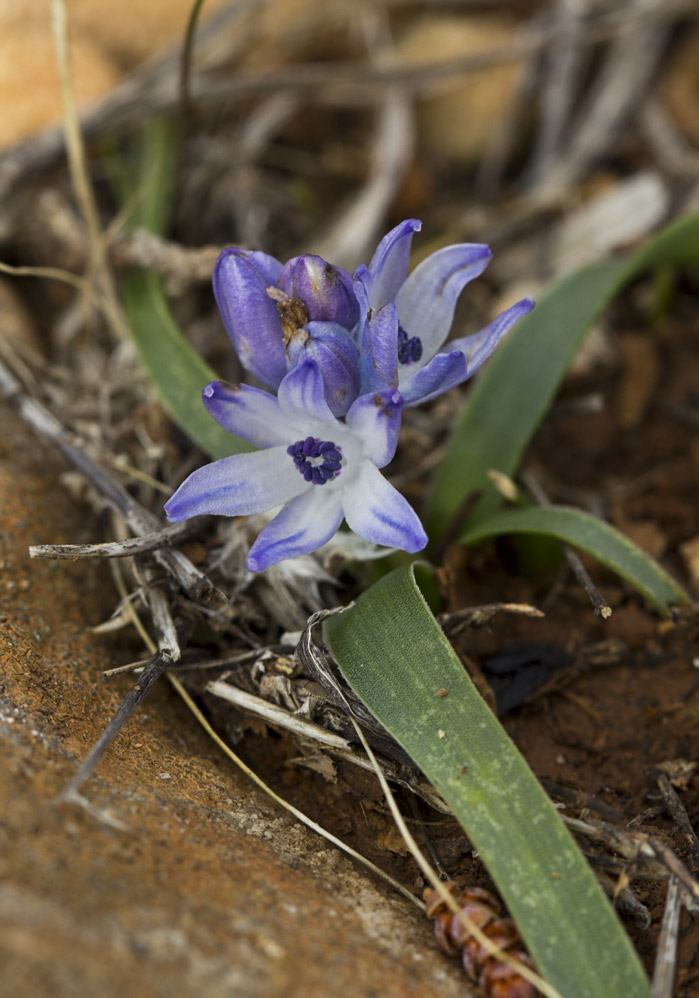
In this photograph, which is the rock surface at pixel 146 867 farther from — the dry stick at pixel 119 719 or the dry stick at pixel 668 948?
the dry stick at pixel 668 948

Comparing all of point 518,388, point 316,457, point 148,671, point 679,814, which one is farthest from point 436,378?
point 679,814

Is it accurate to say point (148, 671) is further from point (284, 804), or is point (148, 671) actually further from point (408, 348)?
point (408, 348)

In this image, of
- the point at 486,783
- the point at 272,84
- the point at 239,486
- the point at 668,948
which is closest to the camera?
the point at 668,948

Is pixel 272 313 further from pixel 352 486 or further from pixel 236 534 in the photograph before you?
pixel 236 534

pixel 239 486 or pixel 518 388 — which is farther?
pixel 518 388

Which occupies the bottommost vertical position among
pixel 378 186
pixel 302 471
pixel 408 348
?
pixel 302 471

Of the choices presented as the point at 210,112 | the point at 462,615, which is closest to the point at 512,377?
the point at 462,615

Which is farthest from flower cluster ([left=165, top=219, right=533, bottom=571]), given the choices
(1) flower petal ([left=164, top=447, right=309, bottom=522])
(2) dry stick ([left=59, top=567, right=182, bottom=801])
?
(2) dry stick ([left=59, top=567, right=182, bottom=801])

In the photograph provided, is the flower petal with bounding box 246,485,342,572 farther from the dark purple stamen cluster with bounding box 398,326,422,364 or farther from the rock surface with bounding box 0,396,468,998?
the rock surface with bounding box 0,396,468,998
